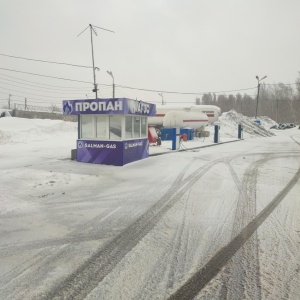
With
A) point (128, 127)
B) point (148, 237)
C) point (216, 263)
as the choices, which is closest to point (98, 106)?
point (128, 127)

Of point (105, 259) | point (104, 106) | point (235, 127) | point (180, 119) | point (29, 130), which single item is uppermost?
point (104, 106)

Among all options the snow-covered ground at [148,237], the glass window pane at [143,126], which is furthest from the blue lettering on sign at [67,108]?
the snow-covered ground at [148,237]

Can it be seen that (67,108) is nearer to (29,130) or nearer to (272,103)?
(29,130)

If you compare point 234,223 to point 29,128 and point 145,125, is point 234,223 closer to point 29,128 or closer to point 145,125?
point 145,125

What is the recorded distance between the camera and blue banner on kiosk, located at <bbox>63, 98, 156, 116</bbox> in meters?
12.6

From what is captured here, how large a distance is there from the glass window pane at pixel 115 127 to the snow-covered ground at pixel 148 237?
3.62m

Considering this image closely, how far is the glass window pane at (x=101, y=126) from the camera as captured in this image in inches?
527

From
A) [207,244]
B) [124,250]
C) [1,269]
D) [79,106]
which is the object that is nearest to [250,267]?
[207,244]

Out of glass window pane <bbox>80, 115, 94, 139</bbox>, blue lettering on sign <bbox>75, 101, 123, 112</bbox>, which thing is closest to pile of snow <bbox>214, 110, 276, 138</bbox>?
glass window pane <bbox>80, 115, 94, 139</bbox>

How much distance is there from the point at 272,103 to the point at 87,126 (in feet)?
411

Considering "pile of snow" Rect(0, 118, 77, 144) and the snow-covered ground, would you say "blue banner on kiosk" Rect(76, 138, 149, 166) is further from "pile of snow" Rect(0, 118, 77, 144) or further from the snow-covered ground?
"pile of snow" Rect(0, 118, 77, 144)

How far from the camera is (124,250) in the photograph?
14.2 ft

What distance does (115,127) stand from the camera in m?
13.2

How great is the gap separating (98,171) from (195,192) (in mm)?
4871
